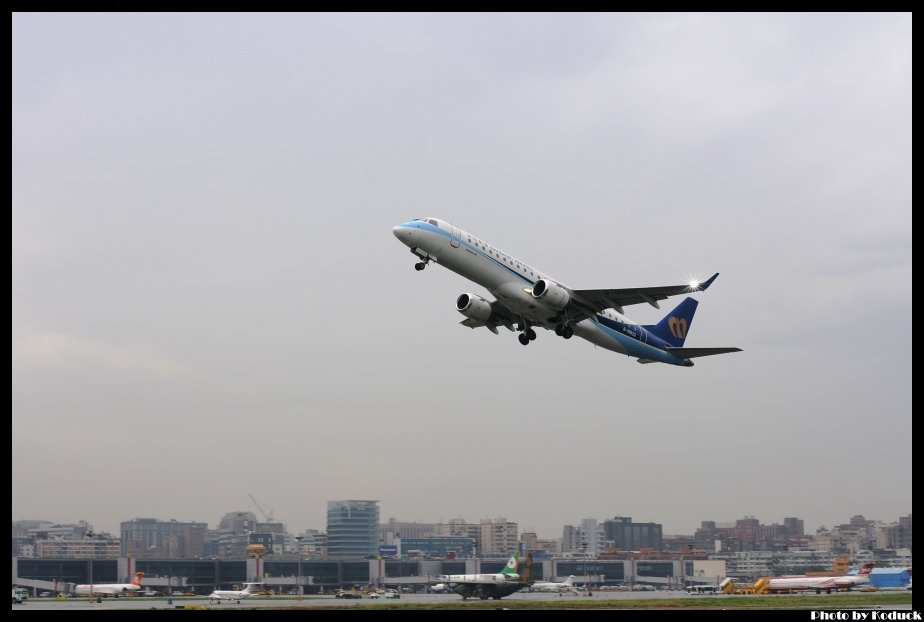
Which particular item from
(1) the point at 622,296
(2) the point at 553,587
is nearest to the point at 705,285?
(1) the point at 622,296

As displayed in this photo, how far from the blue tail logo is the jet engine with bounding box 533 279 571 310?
16728 millimetres

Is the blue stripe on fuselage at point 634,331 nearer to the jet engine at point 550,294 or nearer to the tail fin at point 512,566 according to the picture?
the jet engine at point 550,294

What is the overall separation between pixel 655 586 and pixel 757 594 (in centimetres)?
3973

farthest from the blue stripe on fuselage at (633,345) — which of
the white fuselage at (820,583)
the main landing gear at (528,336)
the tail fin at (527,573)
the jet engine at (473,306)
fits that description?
the white fuselage at (820,583)

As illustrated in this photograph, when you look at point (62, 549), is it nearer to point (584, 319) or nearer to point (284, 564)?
point (284, 564)

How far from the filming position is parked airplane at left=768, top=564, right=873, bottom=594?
90.8 m

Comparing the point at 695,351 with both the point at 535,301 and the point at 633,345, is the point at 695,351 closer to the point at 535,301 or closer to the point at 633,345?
the point at 633,345

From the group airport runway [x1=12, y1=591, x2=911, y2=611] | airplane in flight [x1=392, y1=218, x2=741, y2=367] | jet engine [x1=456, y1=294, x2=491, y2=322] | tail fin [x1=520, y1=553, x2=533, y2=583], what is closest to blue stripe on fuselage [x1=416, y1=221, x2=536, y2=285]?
airplane in flight [x1=392, y1=218, x2=741, y2=367]

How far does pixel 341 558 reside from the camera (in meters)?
124

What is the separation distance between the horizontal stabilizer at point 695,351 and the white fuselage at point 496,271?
5.72 metres

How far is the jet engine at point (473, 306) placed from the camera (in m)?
72.1

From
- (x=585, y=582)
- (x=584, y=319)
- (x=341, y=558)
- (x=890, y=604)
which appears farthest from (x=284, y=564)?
(x=890, y=604)

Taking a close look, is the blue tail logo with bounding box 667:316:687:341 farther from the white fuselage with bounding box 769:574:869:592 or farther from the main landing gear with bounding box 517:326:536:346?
the white fuselage with bounding box 769:574:869:592
